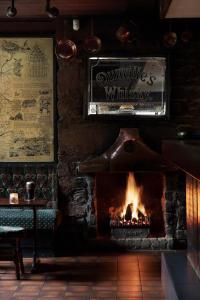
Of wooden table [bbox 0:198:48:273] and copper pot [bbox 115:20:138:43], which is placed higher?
copper pot [bbox 115:20:138:43]

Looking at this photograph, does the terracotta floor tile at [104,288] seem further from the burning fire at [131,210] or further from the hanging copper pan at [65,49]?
the hanging copper pan at [65,49]

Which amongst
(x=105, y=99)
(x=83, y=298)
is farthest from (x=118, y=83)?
(x=83, y=298)

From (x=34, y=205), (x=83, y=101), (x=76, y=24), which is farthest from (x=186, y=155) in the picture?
(x=76, y=24)

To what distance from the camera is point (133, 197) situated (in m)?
6.76

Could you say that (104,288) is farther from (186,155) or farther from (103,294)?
(186,155)

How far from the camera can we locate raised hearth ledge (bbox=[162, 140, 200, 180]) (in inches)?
117

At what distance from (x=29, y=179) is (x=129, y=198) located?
1333 millimetres

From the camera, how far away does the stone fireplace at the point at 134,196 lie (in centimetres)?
641

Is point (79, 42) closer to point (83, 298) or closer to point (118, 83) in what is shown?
point (118, 83)

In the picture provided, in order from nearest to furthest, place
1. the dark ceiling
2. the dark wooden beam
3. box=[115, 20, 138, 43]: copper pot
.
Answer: the dark wooden beam
the dark ceiling
box=[115, 20, 138, 43]: copper pot

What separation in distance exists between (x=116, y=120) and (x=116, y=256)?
170 centimetres

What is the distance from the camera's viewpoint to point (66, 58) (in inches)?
235

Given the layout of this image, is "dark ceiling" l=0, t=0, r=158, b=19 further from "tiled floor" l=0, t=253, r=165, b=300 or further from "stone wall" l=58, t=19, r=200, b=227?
"tiled floor" l=0, t=253, r=165, b=300

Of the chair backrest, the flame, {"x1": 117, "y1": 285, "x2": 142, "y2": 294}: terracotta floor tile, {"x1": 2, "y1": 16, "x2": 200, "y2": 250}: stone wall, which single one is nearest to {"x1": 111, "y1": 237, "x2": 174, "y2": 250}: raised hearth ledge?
the flame
